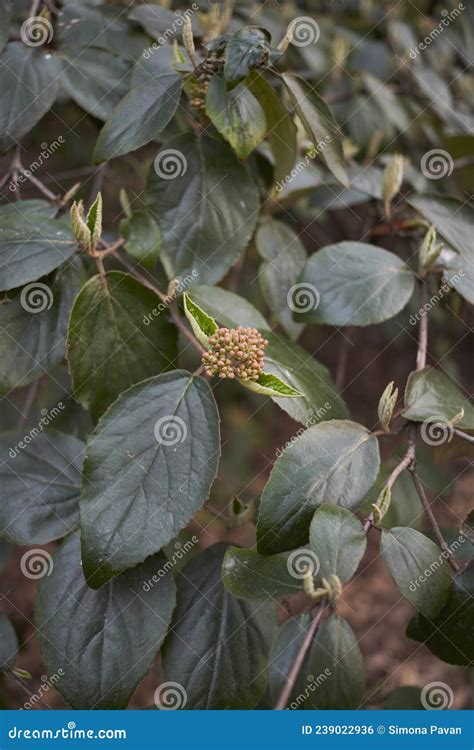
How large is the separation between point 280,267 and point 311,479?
51cm

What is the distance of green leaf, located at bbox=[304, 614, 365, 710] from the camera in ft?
2.89

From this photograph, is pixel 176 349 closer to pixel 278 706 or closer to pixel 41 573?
pixel 41 573

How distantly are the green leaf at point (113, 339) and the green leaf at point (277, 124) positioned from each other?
0.32 m

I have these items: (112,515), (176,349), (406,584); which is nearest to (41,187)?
(176,349)

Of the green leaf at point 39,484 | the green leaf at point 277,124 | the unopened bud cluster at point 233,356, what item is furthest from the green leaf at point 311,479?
the green leaf at point 277,124

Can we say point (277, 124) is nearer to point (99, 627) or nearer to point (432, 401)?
point (432, 401)

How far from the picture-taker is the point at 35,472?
1131 millimetres

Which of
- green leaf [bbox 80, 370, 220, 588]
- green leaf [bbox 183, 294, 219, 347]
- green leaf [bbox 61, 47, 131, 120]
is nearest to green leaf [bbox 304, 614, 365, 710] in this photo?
green leaf [bbox 80, 370, 220, 588]

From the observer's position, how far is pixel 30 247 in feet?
3.40

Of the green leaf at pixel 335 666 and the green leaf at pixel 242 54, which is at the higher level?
the green leaf at pixel 242 54

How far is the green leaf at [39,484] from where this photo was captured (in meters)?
1.08

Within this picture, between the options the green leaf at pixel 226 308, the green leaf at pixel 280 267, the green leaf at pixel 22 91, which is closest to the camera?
the green leaf at pixel 226 308

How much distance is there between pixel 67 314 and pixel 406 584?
0.59m

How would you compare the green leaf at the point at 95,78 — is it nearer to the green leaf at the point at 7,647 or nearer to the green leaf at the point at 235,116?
the green leaf at the point at 235,116
